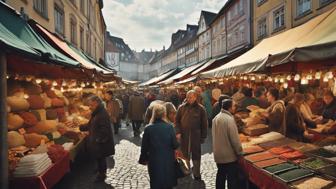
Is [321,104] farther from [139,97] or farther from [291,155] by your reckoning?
[139,97]

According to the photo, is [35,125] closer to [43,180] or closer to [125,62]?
[43,180]

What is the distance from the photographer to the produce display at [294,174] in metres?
3.89

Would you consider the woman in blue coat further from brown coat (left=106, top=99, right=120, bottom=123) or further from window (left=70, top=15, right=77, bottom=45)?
window (left=70, top=15, right=77, bottom=45)

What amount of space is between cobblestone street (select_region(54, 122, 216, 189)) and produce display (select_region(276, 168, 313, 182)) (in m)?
1.94

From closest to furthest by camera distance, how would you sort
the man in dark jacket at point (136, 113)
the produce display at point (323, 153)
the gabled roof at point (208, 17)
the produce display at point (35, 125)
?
the produce display at point (323, 153) → the produce display at point (35, 125) → the man in dark jacket at point (136, 113) → the gabled roof at point (208, 17)

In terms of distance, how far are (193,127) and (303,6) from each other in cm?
1078

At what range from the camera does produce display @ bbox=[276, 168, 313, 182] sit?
3887 mm

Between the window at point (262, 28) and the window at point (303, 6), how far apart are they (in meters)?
3.91

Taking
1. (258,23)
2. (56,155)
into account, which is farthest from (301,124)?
(258,23)

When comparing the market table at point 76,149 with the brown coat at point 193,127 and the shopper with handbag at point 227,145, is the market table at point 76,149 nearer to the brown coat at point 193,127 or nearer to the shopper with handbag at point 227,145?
the brown coat at point 193,127

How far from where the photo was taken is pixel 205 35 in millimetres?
34656

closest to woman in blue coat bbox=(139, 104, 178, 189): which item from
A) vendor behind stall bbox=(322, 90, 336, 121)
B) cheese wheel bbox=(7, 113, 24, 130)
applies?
cheese wheel bbox=(7, 113, 24, 130)

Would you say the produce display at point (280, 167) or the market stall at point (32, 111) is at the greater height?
the market stall at point (32, 111)

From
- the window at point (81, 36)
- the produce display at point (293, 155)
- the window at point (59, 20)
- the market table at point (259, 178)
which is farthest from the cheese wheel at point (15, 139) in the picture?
the window at point (81, 36)
